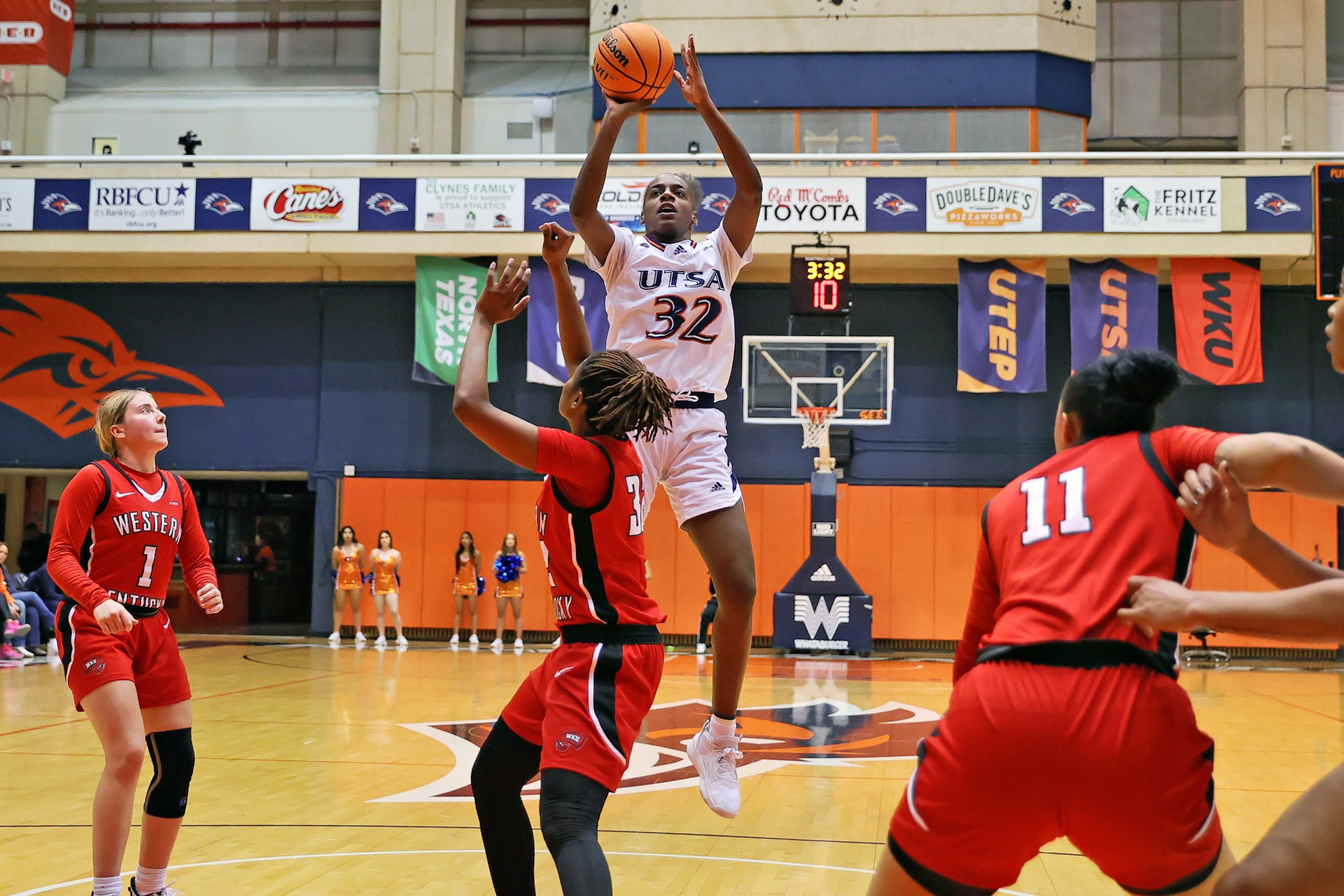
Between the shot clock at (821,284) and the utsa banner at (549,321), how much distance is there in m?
3.27

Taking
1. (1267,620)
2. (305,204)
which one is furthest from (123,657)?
(305,204)

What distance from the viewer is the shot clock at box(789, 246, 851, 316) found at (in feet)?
44.8

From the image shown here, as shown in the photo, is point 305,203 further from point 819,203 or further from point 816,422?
point 816,422

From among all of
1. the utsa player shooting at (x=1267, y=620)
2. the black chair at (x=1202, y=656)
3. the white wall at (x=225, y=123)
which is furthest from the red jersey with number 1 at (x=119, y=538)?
the white wall at (x=225, y=123)

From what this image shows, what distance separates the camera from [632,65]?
14.2 feet

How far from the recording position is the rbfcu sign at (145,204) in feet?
53.7

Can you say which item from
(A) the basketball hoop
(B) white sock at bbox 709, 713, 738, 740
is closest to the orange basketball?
(B) white sock at bbox 709, 713, 738, 740

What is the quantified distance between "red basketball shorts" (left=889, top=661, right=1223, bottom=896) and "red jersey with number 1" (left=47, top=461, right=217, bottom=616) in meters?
2.83

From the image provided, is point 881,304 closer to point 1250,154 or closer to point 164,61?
point 1250,154

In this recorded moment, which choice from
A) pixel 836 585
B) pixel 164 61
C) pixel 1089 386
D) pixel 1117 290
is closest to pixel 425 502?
pixel 836 585

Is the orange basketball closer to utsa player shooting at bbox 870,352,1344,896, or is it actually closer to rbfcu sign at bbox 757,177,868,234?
utsa player shooting at bbox 870,352,1344,896

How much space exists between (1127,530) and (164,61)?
20.9 metres

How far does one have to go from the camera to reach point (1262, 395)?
1653cm

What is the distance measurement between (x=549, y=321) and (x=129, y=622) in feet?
41.7
